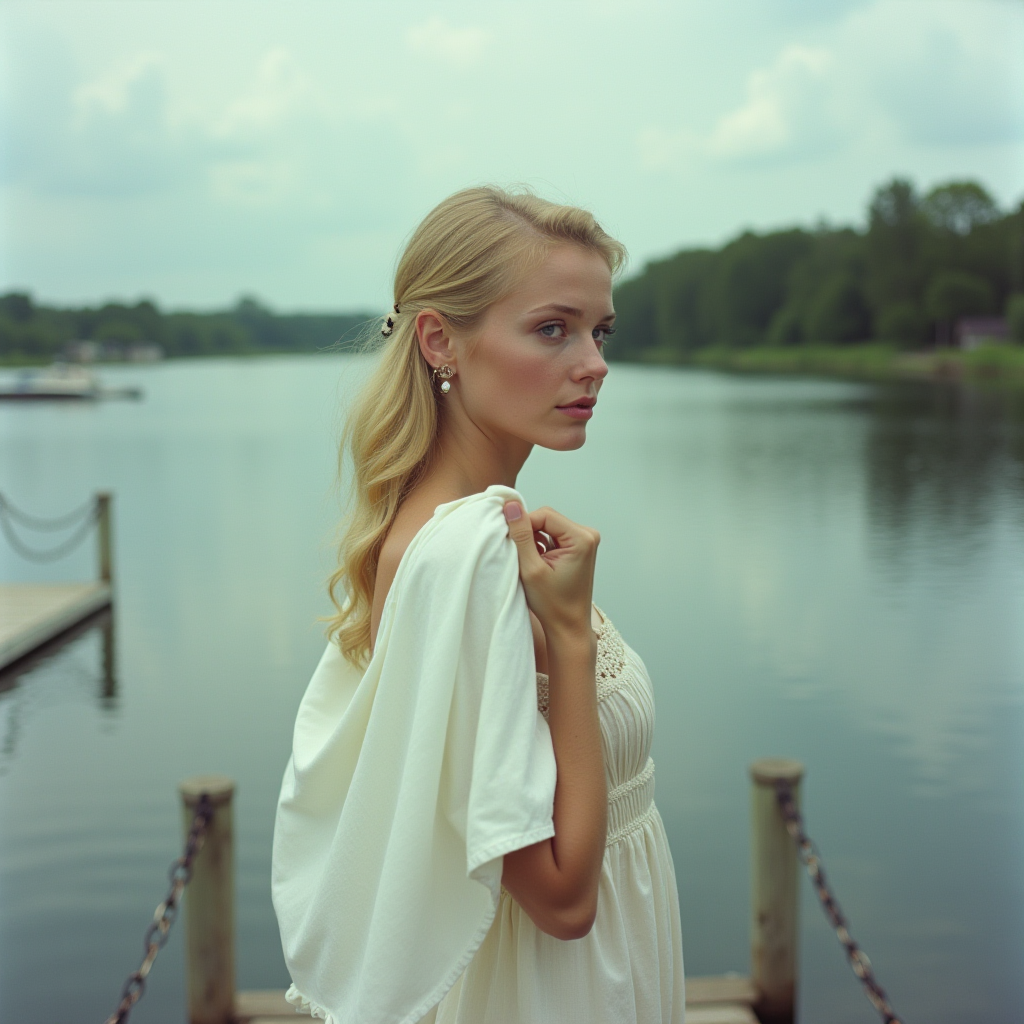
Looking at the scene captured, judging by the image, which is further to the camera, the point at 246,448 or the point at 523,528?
the point at 246,448

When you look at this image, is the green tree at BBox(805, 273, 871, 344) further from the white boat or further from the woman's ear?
the woman's ear

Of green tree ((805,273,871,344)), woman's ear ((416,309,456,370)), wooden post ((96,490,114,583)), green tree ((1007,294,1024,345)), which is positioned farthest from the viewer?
green tree ((805,273,871,344))

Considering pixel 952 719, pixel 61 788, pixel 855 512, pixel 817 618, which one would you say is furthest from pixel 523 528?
pixel 855 512

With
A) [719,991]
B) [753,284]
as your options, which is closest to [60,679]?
[719,991]

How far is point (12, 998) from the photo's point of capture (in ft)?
24.5

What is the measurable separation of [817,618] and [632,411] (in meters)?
44.9

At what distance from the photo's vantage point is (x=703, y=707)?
13.3 m

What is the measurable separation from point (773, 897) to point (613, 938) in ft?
9.70

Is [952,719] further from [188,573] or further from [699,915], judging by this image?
[188,573]

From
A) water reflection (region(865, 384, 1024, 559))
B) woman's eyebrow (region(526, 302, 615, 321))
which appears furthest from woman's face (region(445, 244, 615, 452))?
water reflection (region(865, 384, 1024, 559))

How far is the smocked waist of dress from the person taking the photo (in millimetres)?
2020

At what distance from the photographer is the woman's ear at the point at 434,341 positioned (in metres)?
1.97

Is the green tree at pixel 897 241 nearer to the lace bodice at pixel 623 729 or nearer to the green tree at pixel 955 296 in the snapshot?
the green tree at pixel 955 296

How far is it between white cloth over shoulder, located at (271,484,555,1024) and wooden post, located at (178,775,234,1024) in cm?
274
